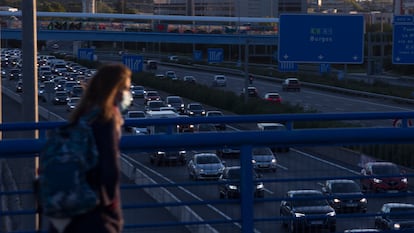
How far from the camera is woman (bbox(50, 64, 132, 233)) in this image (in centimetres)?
412

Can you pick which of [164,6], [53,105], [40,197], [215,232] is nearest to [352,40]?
[53,105]

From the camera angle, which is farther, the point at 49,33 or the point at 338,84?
the point at 49,33

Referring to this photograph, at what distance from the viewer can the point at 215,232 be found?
240 inches

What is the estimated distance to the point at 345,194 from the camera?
20.4ft

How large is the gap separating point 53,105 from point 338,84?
60.7 ft

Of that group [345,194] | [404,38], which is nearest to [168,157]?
[345,194]

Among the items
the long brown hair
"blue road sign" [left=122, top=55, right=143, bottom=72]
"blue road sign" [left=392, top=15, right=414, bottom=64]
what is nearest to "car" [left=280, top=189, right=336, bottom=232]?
the long brown hair

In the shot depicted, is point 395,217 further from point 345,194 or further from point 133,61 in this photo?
point 133,61

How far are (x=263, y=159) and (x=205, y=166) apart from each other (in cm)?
40

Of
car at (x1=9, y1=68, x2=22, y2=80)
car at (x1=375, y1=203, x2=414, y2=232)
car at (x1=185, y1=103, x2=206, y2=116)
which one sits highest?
car at (x1=375, y1=203, x2=414, y2=232)

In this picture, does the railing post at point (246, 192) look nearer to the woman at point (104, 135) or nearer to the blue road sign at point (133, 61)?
the woman at point (104, 135)

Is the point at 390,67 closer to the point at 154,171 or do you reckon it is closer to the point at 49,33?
the point at 49,33

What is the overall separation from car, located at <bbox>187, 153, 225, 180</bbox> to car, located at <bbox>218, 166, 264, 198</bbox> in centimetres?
7

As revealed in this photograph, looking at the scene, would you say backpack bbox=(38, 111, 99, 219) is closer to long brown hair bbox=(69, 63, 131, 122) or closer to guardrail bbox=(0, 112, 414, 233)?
long brown hair bbox=(69, 63, 131, 122)
